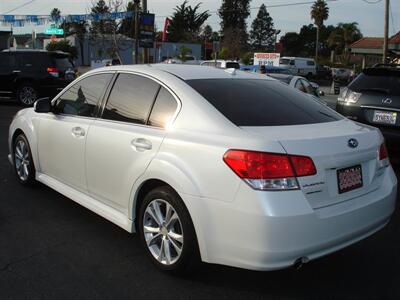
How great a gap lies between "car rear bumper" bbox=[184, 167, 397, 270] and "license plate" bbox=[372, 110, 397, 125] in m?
3.89

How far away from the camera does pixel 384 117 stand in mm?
6980

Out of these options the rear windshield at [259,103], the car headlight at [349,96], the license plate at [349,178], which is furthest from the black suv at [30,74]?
the license plate at [349,178]

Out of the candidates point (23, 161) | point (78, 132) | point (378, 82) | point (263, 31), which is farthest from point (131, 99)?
point (263, 31)

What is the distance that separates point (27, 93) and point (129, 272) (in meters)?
13.2

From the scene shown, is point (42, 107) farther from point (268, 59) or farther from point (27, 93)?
point (268, 59)

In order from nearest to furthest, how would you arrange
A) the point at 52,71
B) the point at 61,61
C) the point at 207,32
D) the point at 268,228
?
the point at 268,228 < the point at 52,71 < the point at 61,61 < the point at 207,32

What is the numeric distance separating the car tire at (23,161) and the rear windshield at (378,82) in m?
4.58

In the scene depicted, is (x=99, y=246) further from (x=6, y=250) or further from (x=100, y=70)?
(x=100, y=70)

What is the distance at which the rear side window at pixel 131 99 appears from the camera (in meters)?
4.07

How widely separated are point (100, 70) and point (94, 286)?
2140 millimetres

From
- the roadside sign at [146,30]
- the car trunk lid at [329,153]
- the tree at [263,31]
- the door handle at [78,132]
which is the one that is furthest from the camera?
the tree at [263,31]

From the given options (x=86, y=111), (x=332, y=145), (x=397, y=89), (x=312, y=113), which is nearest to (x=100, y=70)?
(x=86, y=111)

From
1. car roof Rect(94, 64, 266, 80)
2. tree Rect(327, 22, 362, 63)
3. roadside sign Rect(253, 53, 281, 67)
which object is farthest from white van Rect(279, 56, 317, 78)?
car roof Rect(94, 64, 266, 80)

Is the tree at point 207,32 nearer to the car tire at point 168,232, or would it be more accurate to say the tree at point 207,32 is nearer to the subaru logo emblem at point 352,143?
the car tire at point 168,232
